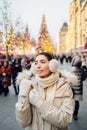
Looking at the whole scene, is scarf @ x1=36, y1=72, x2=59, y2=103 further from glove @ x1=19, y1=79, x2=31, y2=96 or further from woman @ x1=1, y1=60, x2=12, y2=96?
woman @ x1=1, y1=60, x2=12, y2=96

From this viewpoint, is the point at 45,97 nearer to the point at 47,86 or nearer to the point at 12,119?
the point at 47,86

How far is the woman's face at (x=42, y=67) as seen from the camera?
2.99 meters

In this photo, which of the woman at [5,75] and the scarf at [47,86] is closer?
the scarf at [47,86]

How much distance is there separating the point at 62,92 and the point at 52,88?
105mm

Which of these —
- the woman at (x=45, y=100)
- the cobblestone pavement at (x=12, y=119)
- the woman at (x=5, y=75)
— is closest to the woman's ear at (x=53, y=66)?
the woman at (x=45, y=100)

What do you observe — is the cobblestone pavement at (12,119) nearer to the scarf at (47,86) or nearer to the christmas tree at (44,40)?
the scarf at (47,86)

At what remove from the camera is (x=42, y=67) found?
3.00 m

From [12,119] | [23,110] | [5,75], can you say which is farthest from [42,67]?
[5,75]

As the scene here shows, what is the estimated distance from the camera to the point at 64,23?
185750mm

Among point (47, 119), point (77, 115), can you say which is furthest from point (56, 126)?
point (77, 115)

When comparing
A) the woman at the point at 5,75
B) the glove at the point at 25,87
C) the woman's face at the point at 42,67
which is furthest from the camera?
the woman at the point at 5,75

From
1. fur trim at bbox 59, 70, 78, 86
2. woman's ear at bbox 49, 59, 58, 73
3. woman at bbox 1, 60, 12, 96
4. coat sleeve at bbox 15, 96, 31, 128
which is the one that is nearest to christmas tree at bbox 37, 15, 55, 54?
woman at bbox 1, 60, 12, 96

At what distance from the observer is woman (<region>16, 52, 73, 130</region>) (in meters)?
2.77

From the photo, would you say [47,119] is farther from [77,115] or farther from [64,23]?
[64,23]
